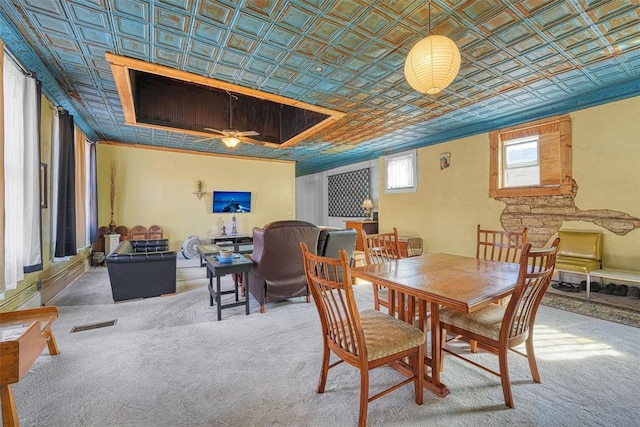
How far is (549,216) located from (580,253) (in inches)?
29.3

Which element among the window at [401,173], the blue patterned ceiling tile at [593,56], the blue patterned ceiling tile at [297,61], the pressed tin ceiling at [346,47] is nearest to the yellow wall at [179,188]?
the pressed tin ceiling at [346,47]

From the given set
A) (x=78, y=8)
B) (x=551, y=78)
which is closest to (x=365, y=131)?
(x=551, y=78)

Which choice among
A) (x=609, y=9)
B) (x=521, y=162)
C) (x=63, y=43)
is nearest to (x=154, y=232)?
(x=63, y=43)

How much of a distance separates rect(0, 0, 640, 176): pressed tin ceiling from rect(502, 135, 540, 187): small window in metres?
0.42

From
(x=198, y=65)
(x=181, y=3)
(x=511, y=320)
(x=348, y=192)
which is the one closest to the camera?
(x=511, y=320)

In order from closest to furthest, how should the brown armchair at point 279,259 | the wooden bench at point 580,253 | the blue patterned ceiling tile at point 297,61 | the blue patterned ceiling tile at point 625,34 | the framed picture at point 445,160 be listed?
the blue patterned ceiling tile at point 625,34 → the blue patterned ceiling tile at point 297,61 → the brown armchair at point 279,259 → the wooden bench at point 580,253 → the framed picture at point 445,160

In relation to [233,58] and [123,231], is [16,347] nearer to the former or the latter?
[233,58]

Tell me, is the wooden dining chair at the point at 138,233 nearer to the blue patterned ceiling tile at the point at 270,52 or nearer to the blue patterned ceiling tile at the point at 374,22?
the blue patterned ceiling tile at the point at 270,52

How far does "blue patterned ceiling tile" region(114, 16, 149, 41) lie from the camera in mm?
2385

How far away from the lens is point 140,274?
3600 mm

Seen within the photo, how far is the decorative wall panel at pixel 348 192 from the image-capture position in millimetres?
8375

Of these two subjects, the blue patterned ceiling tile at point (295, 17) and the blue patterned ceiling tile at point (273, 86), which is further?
the blue patterned ceiling tile at point (273, 86)

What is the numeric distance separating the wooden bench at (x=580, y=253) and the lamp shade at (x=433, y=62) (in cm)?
325

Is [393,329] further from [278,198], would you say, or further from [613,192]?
[278,198]
